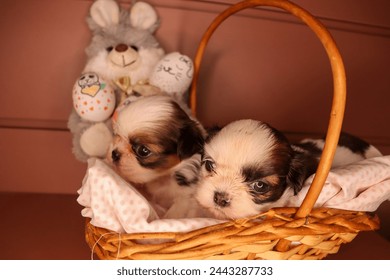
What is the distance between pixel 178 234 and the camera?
105 centimetres

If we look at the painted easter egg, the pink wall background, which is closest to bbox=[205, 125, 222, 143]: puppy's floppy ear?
the painted easter egg

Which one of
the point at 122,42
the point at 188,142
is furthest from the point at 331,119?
the point at 122,42

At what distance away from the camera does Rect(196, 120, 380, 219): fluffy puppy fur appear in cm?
117

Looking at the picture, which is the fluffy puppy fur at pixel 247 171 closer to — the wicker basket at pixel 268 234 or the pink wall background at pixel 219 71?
the wicker basket at pixel 268 234

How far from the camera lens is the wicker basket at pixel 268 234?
3.44 feet

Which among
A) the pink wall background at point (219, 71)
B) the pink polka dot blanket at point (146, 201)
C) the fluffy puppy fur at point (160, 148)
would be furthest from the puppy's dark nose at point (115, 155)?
the pink wall background at point (219, 71)

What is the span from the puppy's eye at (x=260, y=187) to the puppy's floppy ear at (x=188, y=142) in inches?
9.7

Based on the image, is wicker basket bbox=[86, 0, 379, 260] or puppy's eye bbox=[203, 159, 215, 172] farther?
puppy's eye bbox=[203, 159, 215, 172]

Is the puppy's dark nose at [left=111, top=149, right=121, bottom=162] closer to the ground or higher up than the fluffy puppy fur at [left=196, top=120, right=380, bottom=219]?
closer to the ground

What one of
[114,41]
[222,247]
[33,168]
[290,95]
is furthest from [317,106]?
[33,168]

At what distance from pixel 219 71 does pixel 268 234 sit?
3.38 ft

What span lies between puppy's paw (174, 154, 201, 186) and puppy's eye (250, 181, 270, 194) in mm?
235

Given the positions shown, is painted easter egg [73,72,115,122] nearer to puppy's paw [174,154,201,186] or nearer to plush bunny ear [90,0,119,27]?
plush bunny ear [90,0,119,27]

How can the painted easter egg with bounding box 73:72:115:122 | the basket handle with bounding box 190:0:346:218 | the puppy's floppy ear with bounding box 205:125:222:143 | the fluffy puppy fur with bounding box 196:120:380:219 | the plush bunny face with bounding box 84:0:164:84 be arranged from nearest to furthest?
the basket handle with bounding box 190:0:346:218, the fluffy puppy fur with bounding box 196:120:380:219, the puppy's floppy ear with bounding box 205:125:222:143, the painted easter egg with bounding box 73:72:115:122, the plush bunny face with bounding box 84:0:164:84
